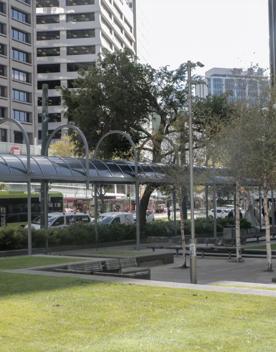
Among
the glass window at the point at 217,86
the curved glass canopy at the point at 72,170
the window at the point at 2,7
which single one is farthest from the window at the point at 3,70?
the curved glass canopy at the point at 72,170

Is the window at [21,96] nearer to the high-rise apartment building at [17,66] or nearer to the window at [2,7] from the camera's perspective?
the high-rise apartment building at [17,66]

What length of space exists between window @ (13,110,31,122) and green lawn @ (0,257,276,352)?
74.6m

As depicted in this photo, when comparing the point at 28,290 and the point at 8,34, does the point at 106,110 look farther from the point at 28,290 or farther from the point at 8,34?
the point at 8,34

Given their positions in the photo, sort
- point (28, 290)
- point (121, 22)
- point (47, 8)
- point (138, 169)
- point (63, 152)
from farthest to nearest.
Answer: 1. point (121, 22)
2. point (47, 8)
3. point (63, 152)
4. point (138, 169)
5. point (28, 290)

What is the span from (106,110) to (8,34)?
54.2 metres

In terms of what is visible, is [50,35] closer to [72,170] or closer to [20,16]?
[20,16]

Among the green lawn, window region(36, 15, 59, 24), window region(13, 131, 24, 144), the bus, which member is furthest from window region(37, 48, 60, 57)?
the green lawn

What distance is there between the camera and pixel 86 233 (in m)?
29.6

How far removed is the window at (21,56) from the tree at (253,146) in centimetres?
6955

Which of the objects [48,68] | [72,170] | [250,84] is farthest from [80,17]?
[250,84]

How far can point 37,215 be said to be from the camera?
42375mm

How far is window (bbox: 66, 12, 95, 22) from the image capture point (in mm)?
107750

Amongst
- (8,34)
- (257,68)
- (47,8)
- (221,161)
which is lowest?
(221,161)

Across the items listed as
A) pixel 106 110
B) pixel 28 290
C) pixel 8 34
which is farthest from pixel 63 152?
pixel 28 290
